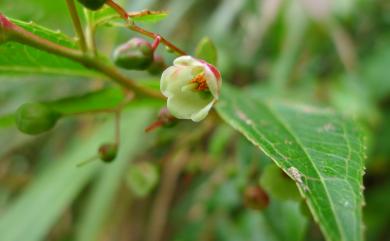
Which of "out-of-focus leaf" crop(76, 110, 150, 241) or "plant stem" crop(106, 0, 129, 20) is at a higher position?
"plant stem" crop(106, 0, 129, 20)

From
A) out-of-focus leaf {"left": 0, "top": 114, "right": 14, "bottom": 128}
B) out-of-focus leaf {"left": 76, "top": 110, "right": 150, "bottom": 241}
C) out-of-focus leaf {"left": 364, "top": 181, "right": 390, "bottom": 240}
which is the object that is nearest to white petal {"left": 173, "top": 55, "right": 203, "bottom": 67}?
out-of-focus leaf {"left": 0, "top": 114, "right": 14, "bottom": 128}

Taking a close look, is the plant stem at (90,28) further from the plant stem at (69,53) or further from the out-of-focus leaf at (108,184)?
the out-of-focus leaf at (108,184)

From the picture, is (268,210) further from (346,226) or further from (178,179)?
(178,179)

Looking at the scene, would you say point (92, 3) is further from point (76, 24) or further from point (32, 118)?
point (32, 118)

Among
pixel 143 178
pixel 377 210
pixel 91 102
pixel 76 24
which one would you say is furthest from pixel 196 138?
pixel 377 210

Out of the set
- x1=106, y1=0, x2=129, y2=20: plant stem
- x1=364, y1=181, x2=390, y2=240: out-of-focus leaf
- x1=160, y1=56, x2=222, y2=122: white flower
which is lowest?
x1=364, y1=181, x2=390, y2=240: out-of-focus leaf

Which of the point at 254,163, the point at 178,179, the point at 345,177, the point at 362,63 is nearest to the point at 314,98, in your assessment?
the point at 362,63

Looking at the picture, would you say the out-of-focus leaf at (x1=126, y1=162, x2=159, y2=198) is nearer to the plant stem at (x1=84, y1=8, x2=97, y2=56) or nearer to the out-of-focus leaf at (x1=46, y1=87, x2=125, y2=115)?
the out-of-focus leaf at (x1=46, y1=87, x2=125, y2=115)
